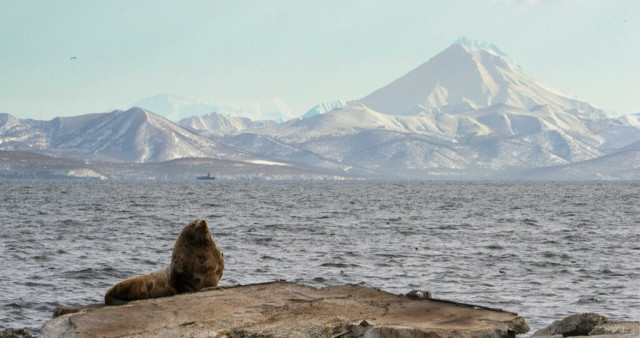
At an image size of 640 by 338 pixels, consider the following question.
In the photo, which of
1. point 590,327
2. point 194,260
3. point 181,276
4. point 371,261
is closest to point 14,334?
point 181,276

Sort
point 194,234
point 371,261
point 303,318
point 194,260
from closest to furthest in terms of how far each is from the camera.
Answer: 1. point 303,318
2. point 194,234
3. point 194,260
4. point 371,261

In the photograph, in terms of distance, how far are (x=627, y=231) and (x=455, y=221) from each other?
1640 cm

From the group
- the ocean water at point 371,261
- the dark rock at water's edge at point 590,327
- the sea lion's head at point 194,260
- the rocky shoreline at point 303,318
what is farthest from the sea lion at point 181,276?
the dark rock at water's edge at point 590,327

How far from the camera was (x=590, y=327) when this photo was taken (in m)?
17.0

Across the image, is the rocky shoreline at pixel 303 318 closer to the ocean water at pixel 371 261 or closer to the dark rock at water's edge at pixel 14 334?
the dark rock at water's edge at pixel 14 334

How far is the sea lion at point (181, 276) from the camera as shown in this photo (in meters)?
20.8

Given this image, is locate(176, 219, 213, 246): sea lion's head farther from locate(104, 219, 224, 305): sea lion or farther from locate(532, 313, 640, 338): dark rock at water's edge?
locate(532, 313, 640, 338): dark rock at water's edge

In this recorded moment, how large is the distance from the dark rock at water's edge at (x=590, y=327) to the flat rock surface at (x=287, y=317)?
85.7 inches

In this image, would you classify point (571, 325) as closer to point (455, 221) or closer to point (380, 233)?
point (380, 233)

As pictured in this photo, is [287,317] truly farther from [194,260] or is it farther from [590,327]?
[590,327]

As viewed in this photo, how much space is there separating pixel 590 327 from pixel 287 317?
267 inches

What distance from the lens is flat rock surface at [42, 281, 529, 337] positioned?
14788mm

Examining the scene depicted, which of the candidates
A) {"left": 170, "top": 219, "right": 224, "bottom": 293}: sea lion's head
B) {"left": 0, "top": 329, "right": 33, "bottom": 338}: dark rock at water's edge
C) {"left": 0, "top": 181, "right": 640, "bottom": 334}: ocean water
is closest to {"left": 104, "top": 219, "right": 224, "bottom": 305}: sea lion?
{"left": 170, "top": 219, "right": 224, "bottom": 293}: sea lion's head

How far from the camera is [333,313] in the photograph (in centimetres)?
1680
